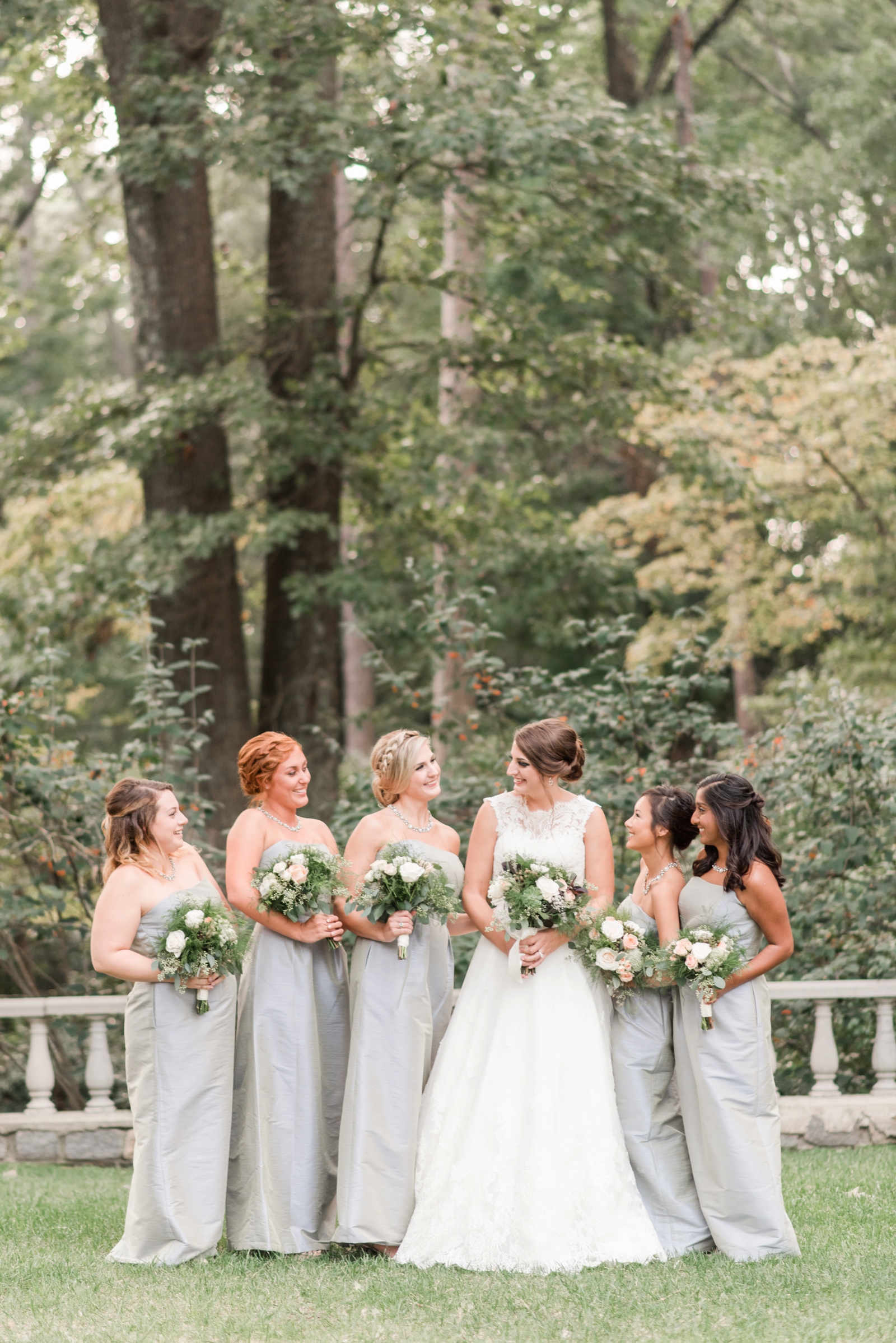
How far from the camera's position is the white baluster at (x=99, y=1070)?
7363 millimetres

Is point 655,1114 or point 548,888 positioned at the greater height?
point 548,888

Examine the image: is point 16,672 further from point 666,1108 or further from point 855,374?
point 855,374

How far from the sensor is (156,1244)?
5199 mm

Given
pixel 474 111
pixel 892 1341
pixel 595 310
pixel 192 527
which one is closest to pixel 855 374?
pixel 595 310

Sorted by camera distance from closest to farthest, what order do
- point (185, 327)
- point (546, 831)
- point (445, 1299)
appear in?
1. point (445, 1299)
2. point (546, 831)
3. point (185, 327)

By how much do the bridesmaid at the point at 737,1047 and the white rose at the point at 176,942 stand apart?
1.98m

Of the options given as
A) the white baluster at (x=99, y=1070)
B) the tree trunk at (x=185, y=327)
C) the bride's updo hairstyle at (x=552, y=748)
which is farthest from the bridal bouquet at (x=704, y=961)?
the tree trunk at (x=185, y=327)

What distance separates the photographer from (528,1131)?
5145 mm

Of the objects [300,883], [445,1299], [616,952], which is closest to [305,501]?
[300,883]

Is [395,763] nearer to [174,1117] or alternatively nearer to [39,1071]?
[174,1117]

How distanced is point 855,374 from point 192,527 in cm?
885

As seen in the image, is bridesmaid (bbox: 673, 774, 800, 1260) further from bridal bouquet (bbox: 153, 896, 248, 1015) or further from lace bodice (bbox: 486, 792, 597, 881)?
bridal bouquet (bbox: 153, 896, 248, 1015)

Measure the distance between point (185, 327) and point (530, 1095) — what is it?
8.68 metres

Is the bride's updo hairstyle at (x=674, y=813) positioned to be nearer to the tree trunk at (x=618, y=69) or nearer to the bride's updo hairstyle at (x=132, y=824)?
the bride's updo hairstyle at (x=132, y=824)
